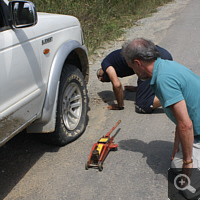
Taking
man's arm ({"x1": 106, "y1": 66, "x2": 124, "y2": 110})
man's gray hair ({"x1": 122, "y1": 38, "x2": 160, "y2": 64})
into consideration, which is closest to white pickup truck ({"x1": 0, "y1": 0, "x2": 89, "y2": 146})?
man's arm ({"x1": 106, "y1": 66, "x2": 124, "y2": 110})

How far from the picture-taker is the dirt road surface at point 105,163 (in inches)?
112

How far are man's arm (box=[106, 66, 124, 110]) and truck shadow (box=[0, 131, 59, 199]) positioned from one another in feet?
4.97

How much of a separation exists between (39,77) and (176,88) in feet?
4.71

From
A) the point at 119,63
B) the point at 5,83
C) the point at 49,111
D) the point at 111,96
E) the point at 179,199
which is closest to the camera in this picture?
the point at 5,83

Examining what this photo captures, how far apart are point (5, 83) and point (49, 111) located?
802mm

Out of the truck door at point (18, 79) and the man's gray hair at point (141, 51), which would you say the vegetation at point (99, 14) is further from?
the man's gray hair at point (141, 51)

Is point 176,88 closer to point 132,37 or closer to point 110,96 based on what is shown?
point 110,96

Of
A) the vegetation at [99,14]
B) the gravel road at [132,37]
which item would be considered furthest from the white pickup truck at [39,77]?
the vegetation at [99,14]

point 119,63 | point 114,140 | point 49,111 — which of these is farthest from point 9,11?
point 119,63

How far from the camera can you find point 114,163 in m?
3.26

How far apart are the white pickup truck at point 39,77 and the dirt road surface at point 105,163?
30 centimetres

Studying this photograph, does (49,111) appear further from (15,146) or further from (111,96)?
(111,96)

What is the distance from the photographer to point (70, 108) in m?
3.77

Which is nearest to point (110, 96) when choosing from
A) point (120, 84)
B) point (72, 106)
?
point (120, 84)
